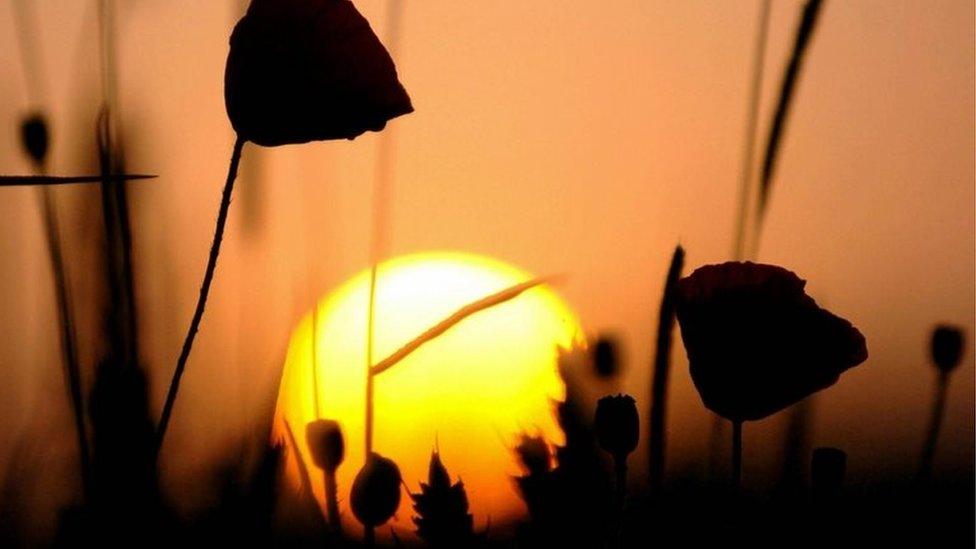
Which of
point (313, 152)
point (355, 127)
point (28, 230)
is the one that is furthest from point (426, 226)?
point (355, 127)

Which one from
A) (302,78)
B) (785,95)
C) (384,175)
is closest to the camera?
(302,78)

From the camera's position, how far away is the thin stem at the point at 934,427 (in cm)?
52

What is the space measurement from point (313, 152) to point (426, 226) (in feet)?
0.43

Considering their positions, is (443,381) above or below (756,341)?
below

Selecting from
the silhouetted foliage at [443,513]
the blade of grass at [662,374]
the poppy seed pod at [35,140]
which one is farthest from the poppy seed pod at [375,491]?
the poppy seed pod at [35,140]

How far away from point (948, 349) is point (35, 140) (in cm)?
48

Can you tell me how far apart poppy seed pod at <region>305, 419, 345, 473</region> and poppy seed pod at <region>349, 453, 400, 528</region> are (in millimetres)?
23

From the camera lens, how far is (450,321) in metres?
0.35

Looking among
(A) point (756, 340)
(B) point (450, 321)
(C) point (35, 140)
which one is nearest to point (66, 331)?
(C) point (35, 140)

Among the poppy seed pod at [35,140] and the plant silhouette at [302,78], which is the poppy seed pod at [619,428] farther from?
the poppy seed pod at [35,140]

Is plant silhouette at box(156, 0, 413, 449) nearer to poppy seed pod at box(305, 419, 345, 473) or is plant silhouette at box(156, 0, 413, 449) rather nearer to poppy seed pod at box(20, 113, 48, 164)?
poppy seed pod at box(305, 419, 345, 473)

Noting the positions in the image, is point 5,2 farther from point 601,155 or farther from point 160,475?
point 601,155

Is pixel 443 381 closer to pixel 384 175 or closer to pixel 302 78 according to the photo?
pixel 384 175

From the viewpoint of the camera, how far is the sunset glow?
46cm
